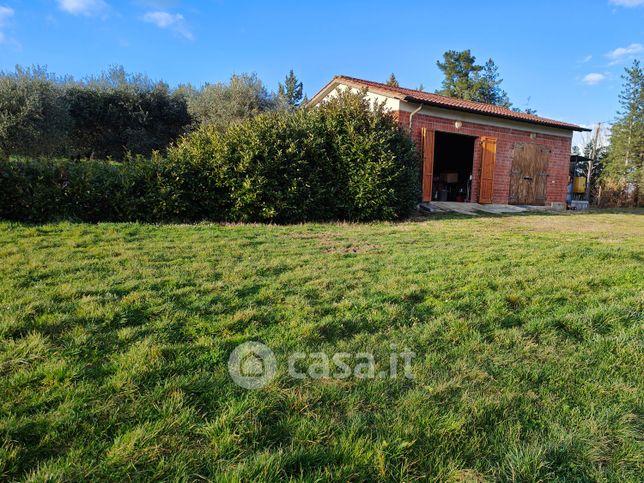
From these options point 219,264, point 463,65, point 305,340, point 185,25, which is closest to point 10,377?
point 305,340

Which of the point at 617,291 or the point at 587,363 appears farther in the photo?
the point at 617,291

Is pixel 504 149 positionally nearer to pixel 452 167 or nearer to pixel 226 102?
pixel 452 167

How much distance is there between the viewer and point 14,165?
6492mm

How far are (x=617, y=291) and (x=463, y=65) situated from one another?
3645cm

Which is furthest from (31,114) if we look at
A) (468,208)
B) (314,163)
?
(468,208)

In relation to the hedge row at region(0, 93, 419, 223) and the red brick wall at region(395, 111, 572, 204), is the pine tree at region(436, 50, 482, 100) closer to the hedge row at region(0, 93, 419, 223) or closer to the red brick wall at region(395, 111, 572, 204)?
the red brick wall at region(395, 111, 572, 204)

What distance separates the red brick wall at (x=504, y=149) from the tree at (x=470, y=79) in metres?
21.6

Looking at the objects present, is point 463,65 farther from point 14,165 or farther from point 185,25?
A: point 14,165

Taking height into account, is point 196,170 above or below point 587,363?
above

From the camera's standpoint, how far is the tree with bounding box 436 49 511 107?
33.2m

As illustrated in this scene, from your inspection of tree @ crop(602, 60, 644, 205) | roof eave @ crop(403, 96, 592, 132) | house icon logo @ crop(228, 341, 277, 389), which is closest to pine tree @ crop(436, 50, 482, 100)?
tree @ crop(602, 60, 644, 205)

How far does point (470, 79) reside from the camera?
34.0 m

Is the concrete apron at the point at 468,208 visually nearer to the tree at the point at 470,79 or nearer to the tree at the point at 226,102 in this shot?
the tree at the point at 226,102

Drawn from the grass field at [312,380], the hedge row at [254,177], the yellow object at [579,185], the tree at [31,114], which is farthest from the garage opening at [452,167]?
the tree at [31,114]
